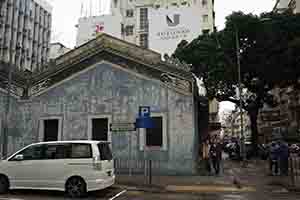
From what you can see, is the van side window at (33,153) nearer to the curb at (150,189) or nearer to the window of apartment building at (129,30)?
the curb at (150,189)

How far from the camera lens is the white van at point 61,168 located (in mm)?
10445

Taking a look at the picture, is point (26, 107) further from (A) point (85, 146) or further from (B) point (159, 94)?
(A) point (85, 146)

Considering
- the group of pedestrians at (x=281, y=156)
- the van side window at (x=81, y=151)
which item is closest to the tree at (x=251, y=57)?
→ the group of pedestrians at (x=281, y=156)

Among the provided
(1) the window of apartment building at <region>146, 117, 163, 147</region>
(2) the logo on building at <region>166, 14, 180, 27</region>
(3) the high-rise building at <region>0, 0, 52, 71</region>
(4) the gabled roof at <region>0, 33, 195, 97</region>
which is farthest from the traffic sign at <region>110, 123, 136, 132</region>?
(2) the logo on building at <region>166, 14, 180, 27</region>

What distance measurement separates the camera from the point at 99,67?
57.3ft

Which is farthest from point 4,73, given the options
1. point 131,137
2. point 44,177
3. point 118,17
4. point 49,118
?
point 118,17

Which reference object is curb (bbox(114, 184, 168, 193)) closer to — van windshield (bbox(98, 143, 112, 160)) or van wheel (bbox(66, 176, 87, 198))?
van windshield (bbox(98, 143, 112, 160))

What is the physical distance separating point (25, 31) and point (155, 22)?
23480 mm

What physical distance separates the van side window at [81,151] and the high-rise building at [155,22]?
46.4m

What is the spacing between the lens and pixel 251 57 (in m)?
29.6

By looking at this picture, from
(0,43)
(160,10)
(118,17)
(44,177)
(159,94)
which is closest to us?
(44,177)

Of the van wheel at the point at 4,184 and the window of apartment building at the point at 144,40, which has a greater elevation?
the window of apartment building at the point at 144,40

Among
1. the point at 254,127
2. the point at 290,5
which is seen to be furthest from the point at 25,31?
the point at 290,5

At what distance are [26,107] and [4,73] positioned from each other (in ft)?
7.71
